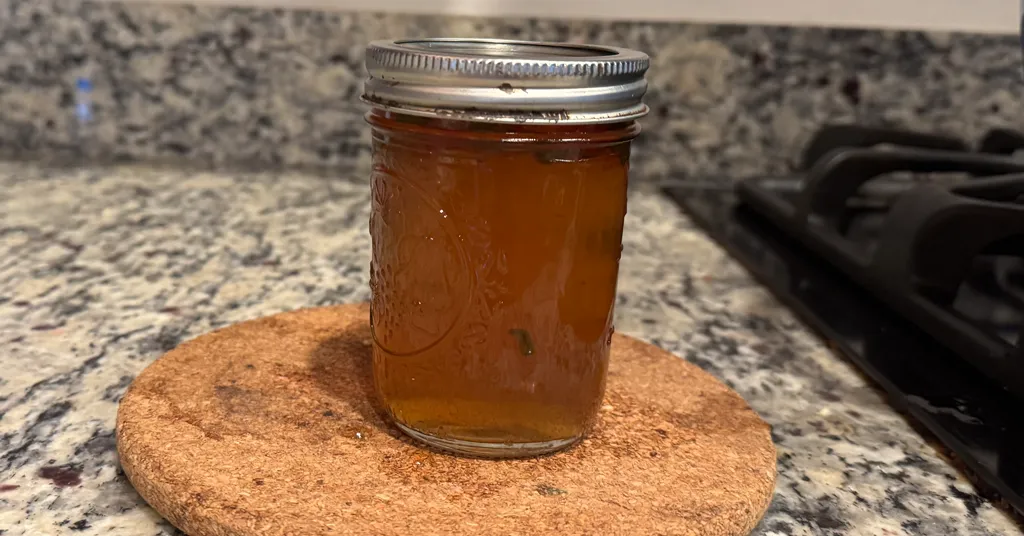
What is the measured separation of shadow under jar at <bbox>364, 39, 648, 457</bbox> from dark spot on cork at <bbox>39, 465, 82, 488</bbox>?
0.18 m

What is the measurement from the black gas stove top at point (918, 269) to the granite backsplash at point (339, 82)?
141 millimetres

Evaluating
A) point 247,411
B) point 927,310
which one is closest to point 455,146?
point 247,411

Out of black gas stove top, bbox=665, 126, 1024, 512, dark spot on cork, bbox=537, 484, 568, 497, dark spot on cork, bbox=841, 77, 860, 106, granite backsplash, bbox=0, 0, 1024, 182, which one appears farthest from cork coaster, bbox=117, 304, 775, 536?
dark spot on cork, bbox=841, 77, 860, 106

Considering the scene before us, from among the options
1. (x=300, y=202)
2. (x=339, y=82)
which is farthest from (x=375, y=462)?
(x=339, y=82)

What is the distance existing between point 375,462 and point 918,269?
513 millimetres

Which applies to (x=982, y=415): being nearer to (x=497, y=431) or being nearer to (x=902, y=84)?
(x=497, y=431)

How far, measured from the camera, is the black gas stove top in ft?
2.03

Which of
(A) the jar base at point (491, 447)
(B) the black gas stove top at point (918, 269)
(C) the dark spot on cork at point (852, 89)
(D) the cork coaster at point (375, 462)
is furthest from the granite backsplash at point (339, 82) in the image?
(A) the jar base at point (491, 447)

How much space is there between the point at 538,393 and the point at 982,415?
33 centimetres

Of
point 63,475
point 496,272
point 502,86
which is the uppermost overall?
point 502,86

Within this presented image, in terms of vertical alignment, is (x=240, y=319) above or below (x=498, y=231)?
below

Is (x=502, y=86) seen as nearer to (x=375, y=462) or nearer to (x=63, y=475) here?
(x=375, y=462)

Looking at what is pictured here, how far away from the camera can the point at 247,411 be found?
0.54 meters

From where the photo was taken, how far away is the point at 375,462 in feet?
1.62
